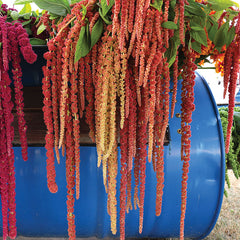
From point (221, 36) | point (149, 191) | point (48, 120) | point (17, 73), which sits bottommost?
point (149, 191)

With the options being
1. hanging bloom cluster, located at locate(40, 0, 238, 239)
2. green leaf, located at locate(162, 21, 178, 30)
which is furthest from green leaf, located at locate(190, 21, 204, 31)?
green leaf, located at locate(162, 21, 178, 30)

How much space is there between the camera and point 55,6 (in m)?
0.70

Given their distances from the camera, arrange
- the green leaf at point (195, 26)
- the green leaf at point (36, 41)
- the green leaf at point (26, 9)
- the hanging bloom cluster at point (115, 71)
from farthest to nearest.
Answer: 1. the green leaf at point (26, 9)
2. the green leaf at point (36, 41)
3. the green leaf at point (195, 26)
4. the hanging bloom cluster at point (115, 71)

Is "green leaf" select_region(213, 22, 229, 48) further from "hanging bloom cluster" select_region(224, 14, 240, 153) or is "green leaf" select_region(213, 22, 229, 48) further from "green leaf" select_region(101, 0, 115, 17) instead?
"green leaf" select_region(101, 0, 115, 17)

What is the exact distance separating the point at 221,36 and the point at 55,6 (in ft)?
1.68

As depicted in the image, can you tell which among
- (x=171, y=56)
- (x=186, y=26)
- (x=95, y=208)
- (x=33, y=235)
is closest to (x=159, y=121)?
(x=171, y=56)

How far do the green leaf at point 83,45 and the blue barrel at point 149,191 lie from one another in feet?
1.49

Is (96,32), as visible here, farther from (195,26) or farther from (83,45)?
(195,26)

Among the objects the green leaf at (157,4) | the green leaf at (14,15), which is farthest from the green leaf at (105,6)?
the green leaf at (14,15)

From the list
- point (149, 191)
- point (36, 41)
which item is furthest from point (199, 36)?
point (149, 191)

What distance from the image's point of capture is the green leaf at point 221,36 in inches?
29.7

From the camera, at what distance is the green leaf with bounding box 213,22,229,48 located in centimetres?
75

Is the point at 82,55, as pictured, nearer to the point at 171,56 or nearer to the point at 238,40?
the point at 171,56

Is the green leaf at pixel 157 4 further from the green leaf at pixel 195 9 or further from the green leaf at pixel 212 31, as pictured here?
the green leaf at pixel 212 31
